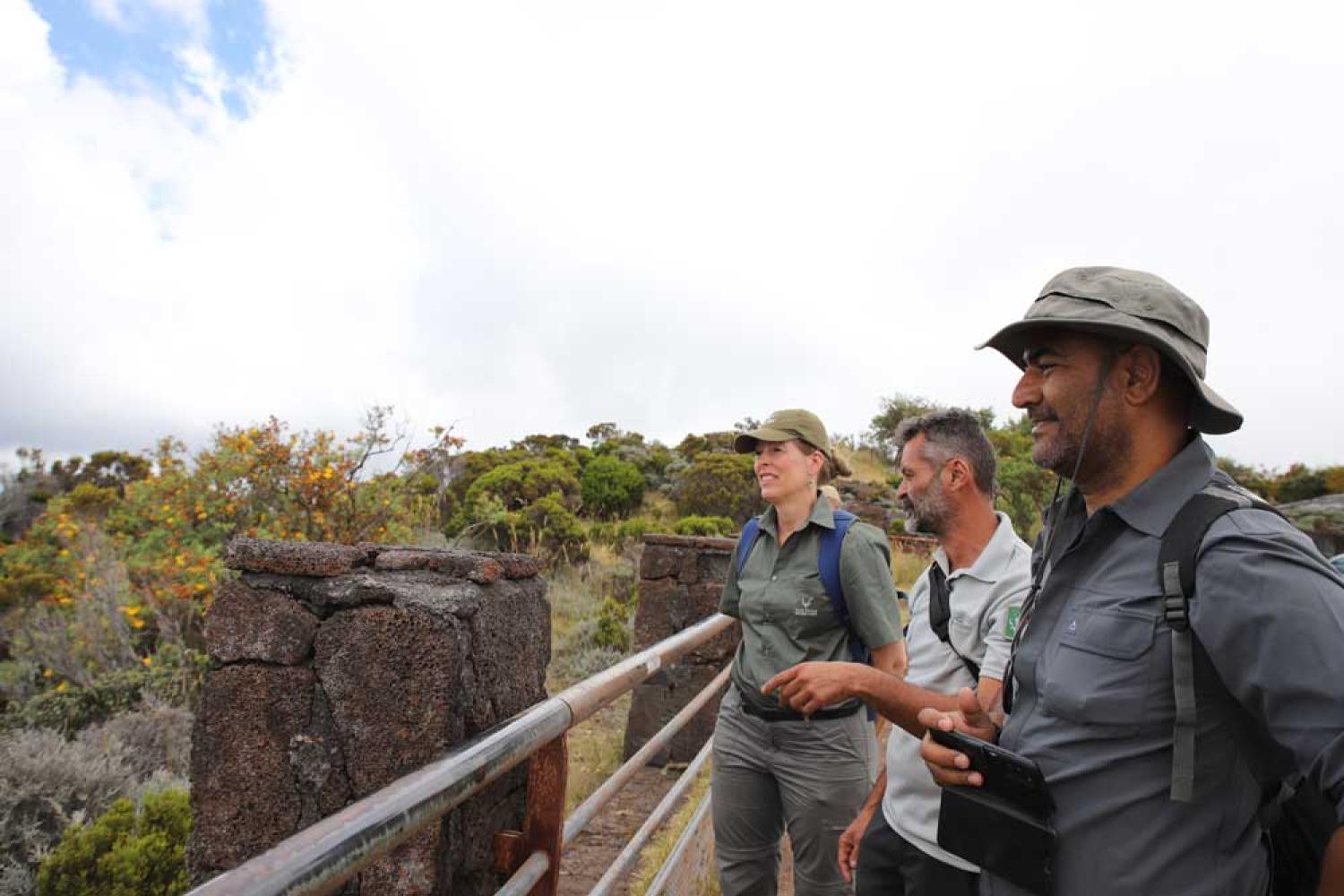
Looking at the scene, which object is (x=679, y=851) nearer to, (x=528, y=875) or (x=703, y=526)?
(x=528, y=875)

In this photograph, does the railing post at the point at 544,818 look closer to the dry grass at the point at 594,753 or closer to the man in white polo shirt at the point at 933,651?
the man in white polo shirt at the point at 933,651

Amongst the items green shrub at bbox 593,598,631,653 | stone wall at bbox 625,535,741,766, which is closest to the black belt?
stone wall at bbox 625,535,741,766

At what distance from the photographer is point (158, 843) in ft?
11.2

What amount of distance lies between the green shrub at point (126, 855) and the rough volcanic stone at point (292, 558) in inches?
79.1

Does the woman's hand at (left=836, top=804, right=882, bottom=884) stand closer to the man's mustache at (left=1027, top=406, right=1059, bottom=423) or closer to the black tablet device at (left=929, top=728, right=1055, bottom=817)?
the black tablet device at (left=929, top=728, right=1055, bottom=817)

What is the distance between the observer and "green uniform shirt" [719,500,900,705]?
2801 mm

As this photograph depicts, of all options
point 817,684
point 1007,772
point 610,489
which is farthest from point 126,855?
point 610,489

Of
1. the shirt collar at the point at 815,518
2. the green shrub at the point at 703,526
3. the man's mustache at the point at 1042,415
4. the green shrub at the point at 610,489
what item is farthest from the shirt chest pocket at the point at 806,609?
the green shrub at the point at 610,489

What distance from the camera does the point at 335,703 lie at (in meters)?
1.82

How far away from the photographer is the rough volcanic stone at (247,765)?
6.03ft

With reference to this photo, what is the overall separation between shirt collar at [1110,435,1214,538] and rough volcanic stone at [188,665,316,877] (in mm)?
1667

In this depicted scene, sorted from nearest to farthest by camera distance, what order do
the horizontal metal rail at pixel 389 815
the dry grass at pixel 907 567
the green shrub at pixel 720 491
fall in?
the horizontal metal rail at pixel 389 815
the dry grass at pixel 907 567
the green shrub at pixel 720 491

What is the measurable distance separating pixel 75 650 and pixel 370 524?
8.55ft

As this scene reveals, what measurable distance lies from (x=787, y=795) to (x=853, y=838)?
27cm
